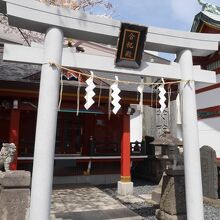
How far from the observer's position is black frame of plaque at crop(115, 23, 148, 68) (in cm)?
492

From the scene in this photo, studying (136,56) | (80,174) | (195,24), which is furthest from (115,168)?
(136,56)

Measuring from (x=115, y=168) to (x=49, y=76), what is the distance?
29.2 ft

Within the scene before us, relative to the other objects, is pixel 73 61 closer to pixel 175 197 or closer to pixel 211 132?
pixel 175 197

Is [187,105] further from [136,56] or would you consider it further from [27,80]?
[27,80]

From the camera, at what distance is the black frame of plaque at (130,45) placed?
16.1 ft

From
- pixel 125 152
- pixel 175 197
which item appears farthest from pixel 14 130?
pixel 175 197

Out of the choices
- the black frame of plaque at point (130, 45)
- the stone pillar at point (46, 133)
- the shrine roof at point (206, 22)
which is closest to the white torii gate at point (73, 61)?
the stone pillar at point (46, 133)

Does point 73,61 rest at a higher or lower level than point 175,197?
higher

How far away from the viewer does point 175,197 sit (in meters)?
6.25

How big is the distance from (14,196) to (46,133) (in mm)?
1506

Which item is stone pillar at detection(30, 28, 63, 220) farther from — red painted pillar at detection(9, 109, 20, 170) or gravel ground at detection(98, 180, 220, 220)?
red painted pillar at detection(9, 109, 20, 170)

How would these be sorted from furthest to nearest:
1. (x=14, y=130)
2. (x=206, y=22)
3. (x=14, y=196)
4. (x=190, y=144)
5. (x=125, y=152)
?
(x=125, y=152), (x=206, y=22), (x=14, y=130), (x=190, y=144), (x=14, y=196)

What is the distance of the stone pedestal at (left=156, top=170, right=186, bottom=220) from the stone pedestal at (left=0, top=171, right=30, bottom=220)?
3.04 meters

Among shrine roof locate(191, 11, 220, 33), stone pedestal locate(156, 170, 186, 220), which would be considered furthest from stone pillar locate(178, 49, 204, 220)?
shrine roof locate(191, 11, 220, 33)
